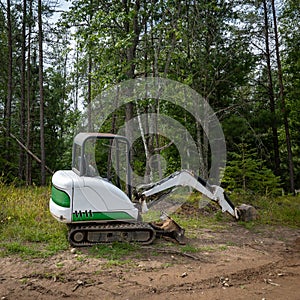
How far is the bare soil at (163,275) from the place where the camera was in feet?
13.8

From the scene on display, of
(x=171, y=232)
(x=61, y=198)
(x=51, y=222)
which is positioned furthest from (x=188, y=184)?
(x=51, y=222)

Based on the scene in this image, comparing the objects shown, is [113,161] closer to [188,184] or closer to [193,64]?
[188,184]

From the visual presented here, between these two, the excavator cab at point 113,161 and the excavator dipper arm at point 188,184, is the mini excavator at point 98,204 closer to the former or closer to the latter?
the excavator cab at point 113,161

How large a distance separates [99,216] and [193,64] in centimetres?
922

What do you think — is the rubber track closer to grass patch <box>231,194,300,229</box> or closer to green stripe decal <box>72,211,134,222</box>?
green stripe decal <box>72,211,134,222</box>

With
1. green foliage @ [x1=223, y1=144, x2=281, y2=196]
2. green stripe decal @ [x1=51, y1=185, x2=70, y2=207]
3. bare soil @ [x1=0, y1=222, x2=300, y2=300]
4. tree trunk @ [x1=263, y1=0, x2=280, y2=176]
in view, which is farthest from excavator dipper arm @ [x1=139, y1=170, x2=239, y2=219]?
tree trunk @ [x1=263, y1=0, x2=280, y2=176]

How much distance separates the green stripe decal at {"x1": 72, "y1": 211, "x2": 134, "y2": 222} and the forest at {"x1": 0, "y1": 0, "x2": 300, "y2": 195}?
5.19 metres

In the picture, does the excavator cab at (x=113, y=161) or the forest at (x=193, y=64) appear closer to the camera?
the excavator cab at (x=113, y=161)

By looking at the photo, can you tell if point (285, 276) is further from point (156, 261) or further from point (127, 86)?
point (127, 86)

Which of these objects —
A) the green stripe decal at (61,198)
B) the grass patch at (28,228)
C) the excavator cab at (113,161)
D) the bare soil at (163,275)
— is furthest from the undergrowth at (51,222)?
the excavator cab at (113,161)

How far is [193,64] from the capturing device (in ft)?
44.6

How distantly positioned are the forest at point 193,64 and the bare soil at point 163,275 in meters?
5.61

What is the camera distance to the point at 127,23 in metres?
11.3

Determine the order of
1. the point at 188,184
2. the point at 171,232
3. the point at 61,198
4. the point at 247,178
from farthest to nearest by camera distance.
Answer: the point at 247,178, the point at 188,184, the point at 171,232, the point at 61,198
